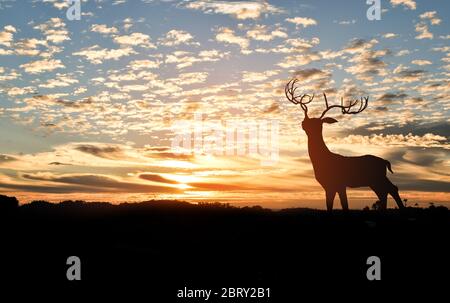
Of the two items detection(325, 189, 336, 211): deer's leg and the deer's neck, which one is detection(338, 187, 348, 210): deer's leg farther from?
the deer's neck

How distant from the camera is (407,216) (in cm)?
2136

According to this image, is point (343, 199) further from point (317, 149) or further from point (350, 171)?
point (317, 149)

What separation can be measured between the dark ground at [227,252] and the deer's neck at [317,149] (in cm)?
247

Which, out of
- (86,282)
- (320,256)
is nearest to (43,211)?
(86,282)

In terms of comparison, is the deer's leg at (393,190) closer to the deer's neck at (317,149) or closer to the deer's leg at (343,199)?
the deer's leg at (343,199)

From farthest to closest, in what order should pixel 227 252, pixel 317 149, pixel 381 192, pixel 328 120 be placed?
pixel 381 192
pixel 317 149
pixel 328 120
pixel 227 252

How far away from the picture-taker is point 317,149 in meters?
20.7

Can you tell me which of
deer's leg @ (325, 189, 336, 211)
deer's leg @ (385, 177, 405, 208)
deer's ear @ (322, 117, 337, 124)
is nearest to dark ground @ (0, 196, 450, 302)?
deer's leg @ (325, 189, 336, 211)

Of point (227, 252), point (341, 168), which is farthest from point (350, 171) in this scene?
point (227, 252)

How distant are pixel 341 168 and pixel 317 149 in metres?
1.26

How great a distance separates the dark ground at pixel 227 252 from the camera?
13.4 m

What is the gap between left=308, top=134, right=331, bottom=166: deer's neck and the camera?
20547 mm

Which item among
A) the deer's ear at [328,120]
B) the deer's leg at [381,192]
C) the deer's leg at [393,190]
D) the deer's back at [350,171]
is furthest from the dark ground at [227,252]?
the deer's ear at [328,120]
